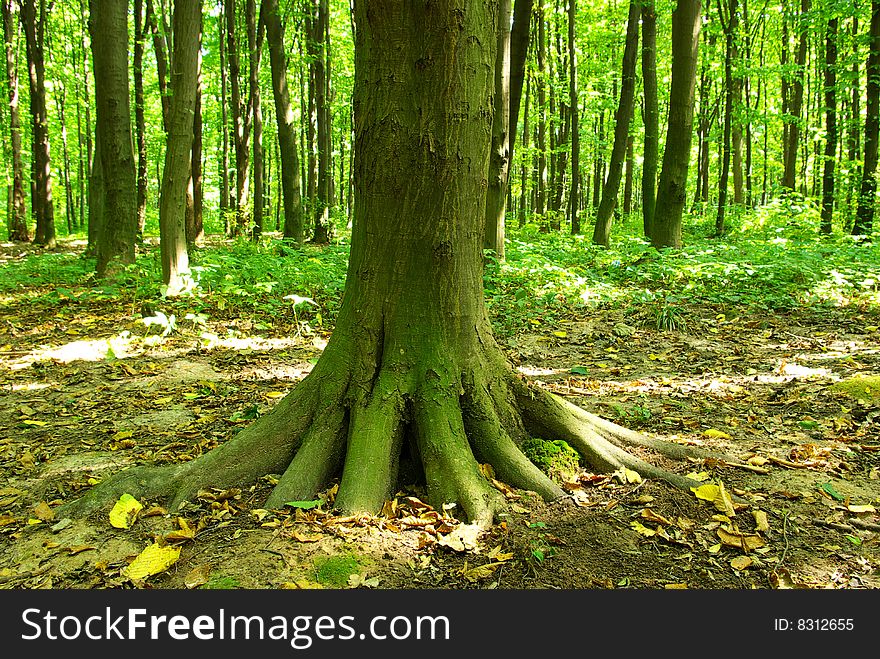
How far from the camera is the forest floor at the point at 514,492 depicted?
101 inches

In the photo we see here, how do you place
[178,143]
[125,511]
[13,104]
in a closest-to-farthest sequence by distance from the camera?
[125,511]
[178,143]
[13,104]

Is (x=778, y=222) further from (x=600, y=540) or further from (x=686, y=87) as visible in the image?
Answer: (x=600, y=540)

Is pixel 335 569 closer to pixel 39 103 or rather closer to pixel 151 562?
pixel 151 562

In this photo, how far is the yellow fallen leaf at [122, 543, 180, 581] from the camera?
2543 mm

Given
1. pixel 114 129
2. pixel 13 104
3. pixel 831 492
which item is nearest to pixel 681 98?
pixel 831 492

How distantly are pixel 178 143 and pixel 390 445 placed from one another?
6858 millimetres

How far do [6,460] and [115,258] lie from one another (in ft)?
22.3

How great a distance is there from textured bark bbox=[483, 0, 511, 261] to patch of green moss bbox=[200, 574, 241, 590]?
6.85 m

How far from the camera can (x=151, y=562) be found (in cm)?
260

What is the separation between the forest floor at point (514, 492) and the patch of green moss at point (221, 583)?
2cm

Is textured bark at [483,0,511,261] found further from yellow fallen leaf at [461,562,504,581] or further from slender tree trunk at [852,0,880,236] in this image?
slender tree trunk at [852,0,880,236]

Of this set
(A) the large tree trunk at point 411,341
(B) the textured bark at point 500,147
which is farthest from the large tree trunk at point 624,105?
(A) the large tree trunk at point 411,341

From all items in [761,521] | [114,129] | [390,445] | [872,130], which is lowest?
[761,521]

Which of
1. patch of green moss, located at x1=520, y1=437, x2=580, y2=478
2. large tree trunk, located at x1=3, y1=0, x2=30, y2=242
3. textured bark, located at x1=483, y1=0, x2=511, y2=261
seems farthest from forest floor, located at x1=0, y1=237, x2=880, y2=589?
large tree trunk, located at x1=3, y1=0, x2=30, y2=242
